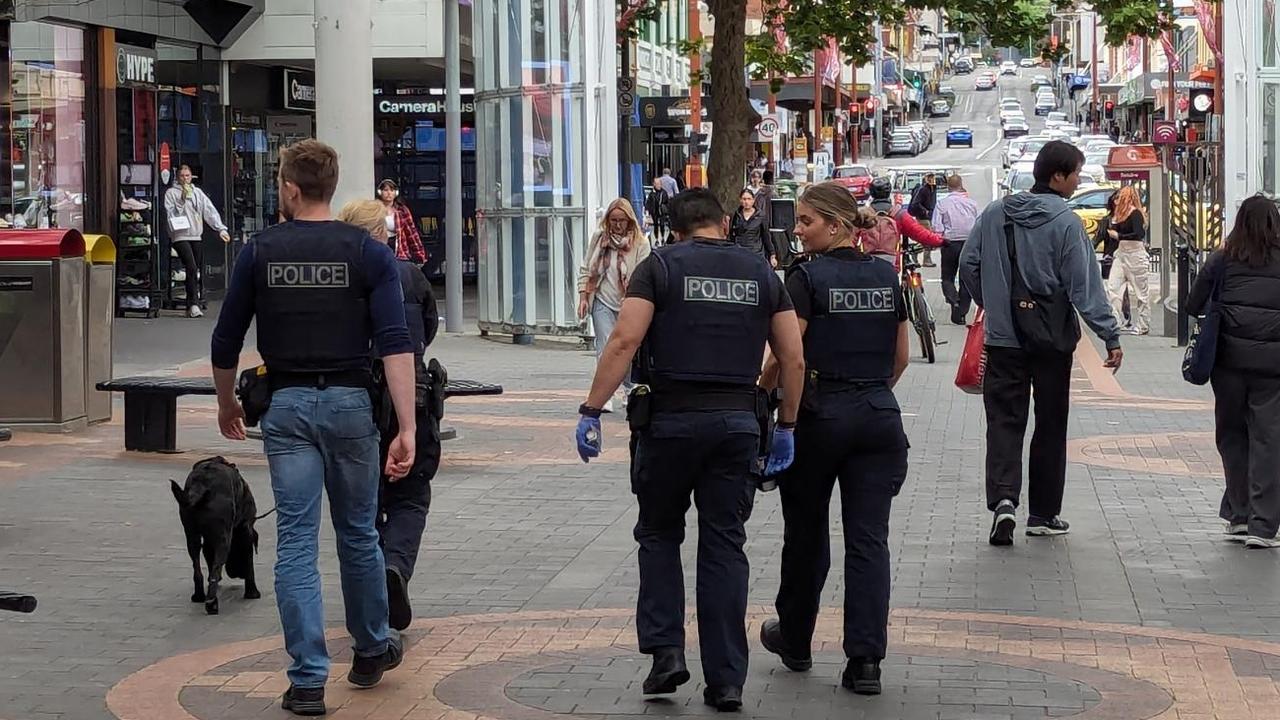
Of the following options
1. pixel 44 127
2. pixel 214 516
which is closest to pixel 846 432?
pixel 214 516

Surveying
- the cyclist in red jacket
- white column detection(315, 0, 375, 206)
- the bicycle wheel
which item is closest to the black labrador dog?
white column detection(315, 0, 375, 206)

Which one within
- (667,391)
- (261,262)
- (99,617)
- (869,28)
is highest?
(869,28)

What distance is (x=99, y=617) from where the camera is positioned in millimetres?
8180

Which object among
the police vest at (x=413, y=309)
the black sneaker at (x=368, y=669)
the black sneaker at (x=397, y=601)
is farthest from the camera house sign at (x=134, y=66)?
the black sneaker at (x=368, y=669)

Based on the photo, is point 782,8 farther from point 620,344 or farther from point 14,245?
point 620,344

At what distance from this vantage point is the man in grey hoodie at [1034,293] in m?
9.62

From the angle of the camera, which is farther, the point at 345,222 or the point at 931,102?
the point at 931,102

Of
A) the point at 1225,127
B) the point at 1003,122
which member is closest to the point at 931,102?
the point at 1003,122

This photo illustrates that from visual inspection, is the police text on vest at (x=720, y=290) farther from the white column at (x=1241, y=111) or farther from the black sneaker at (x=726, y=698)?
the white column at (x=1241, y=111)

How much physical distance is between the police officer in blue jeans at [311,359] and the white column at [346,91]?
6.70 meters

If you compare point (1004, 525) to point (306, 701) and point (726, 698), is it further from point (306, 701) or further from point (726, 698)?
point (306, 701)

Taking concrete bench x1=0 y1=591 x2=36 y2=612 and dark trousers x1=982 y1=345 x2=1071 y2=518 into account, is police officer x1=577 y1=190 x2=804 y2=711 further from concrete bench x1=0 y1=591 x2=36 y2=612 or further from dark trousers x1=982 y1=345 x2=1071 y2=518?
dark trousers x1=982 y1=345 x2=1071 y2=518

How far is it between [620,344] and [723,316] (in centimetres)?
34

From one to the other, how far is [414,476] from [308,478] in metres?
1.24
